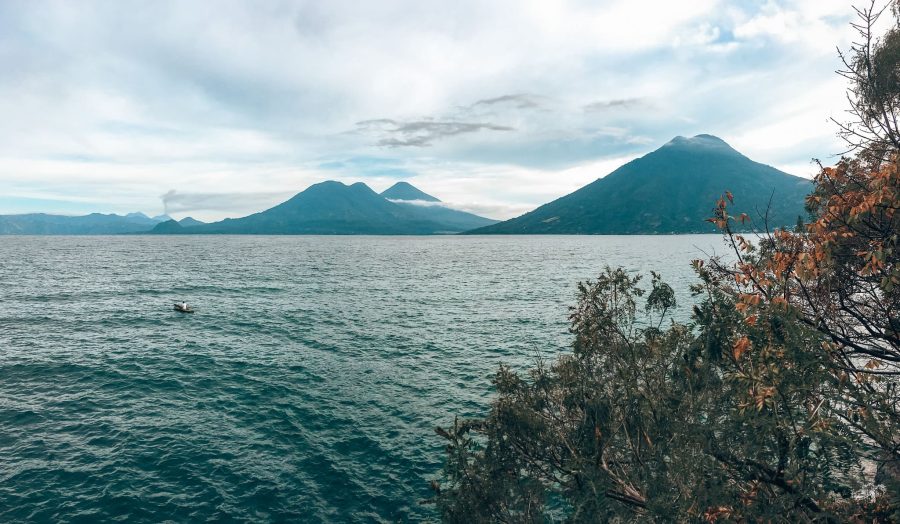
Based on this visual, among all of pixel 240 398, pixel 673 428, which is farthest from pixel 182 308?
pixel 673 428

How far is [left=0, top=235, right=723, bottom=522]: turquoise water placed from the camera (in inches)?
1064

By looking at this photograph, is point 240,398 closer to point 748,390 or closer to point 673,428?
point 673,428

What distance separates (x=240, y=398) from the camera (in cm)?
4100

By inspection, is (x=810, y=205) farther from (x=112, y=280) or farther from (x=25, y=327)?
(x=112, y=280)

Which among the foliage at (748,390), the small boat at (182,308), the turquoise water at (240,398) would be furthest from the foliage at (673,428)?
the small boat at (182,308)

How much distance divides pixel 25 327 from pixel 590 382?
3255 inches

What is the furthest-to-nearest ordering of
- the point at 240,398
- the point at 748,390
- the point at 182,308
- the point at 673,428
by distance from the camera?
1. the point at 182,308
2. the point at 240,398
3. the point at 673,428
4. the point at 748,390

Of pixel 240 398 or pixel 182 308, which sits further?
pixel 182 308

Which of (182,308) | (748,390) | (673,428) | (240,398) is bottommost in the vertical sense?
(240,398)

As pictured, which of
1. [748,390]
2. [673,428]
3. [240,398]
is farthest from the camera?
[240,398]

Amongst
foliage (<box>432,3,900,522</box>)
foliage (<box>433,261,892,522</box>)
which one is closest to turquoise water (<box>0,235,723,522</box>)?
foliage (<box>433,261,892,522</box>)

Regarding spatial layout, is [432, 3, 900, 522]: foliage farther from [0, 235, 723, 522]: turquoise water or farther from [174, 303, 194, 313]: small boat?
[174, 303, 194, 313]: small boat

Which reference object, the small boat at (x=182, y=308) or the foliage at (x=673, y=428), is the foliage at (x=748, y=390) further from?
the small boat at (x=182, y=308)

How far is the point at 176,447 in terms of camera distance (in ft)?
105
